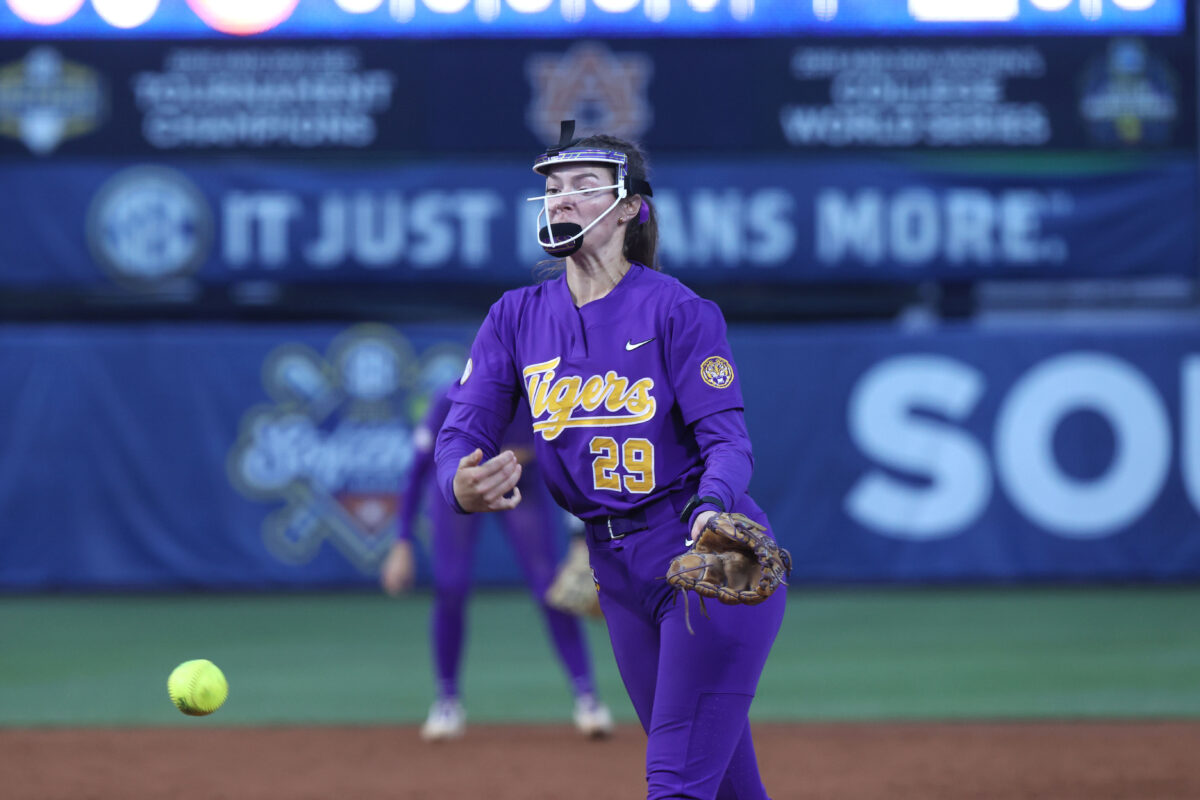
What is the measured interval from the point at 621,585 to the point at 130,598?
366 inches

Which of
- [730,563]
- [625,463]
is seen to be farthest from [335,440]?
[730,563]

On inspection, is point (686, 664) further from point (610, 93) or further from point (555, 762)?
point (610, 93)

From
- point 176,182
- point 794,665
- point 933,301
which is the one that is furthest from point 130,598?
point 933,301

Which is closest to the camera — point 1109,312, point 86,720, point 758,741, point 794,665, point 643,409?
point 643,409

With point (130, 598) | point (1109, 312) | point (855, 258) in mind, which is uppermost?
point (855, 258)

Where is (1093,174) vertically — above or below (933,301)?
above

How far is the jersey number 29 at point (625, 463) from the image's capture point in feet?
10.5

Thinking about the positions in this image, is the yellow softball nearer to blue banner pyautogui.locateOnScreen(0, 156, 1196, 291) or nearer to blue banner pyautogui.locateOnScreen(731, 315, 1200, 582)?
→ blue banner pyautogui.locateOnScreen(0, 156, 1196, 291)

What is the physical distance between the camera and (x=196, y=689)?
4539 mm

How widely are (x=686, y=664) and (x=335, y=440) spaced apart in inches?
347

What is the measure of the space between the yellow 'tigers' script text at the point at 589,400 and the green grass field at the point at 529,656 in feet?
13.2

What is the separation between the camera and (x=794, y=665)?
8.54 meters

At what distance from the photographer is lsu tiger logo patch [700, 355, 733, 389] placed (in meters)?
3.17

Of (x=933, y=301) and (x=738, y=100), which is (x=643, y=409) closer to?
(x=738, y=100)
